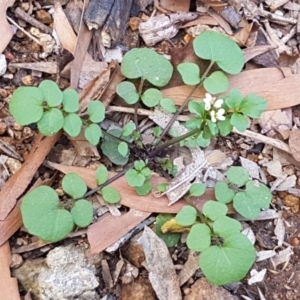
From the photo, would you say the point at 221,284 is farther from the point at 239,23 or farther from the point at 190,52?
the point at 239,23

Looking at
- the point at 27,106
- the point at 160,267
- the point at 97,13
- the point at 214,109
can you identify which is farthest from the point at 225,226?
the point at 97,13

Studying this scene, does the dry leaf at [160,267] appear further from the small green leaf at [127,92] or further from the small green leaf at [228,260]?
the small green leaf at [127,92]

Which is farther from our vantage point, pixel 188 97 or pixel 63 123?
pixel 188 97

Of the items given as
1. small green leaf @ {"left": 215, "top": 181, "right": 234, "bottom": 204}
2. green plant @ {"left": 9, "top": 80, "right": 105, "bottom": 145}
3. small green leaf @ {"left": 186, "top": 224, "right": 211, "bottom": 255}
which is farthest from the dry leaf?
green plant @ {"left": 9, "top": 80, "right": 105, "bottom": 145}

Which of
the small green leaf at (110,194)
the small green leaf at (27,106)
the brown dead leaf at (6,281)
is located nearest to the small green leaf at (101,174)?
the small green leaf at (110,194)

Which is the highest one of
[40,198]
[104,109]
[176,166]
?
[104,109]

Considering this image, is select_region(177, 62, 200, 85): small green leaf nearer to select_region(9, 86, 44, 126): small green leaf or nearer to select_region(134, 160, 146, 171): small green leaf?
select_region(134, 160, 146, 171): small green leaf

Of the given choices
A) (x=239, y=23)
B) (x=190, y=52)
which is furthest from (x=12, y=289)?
(x=239, y=23)
